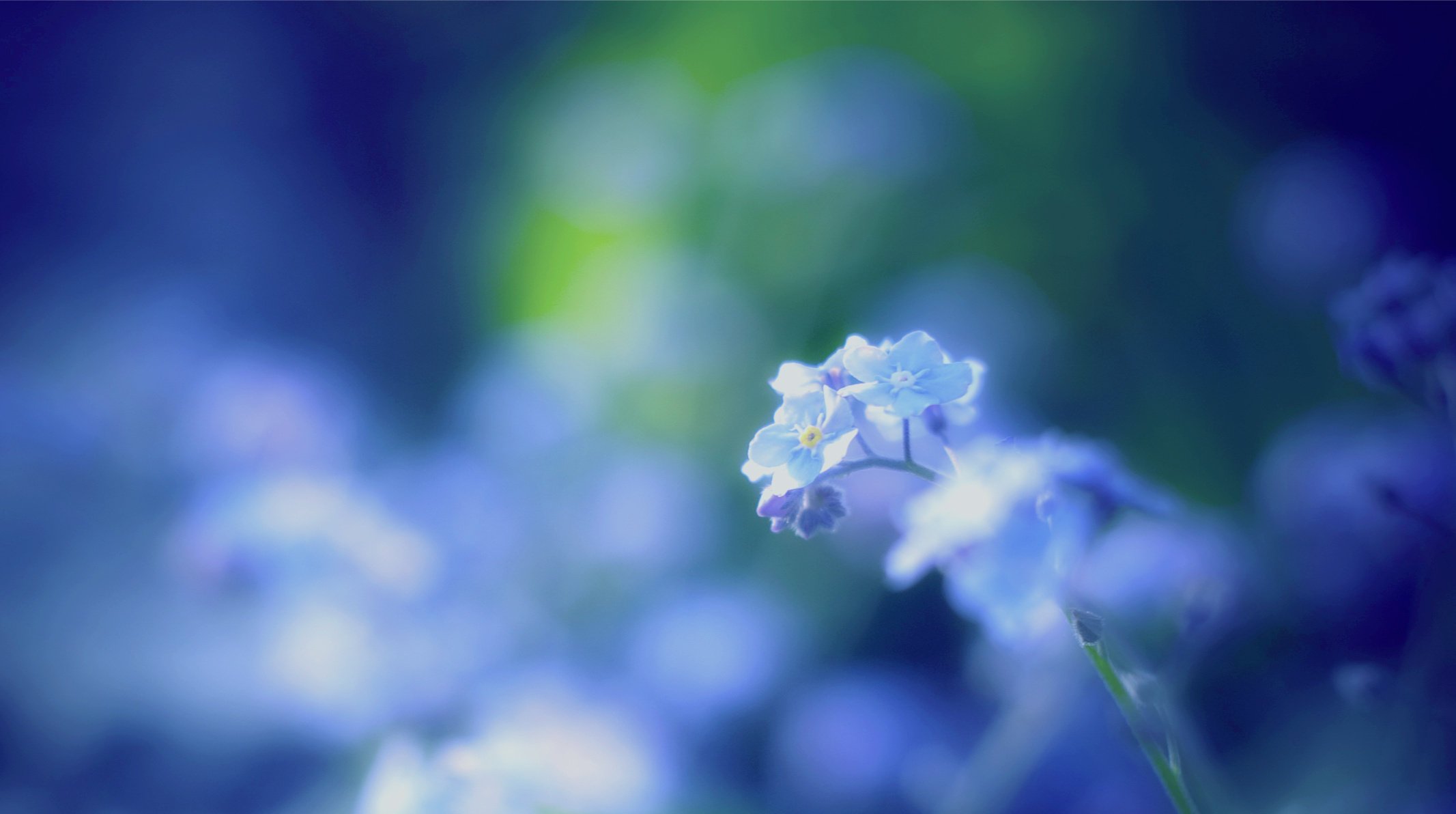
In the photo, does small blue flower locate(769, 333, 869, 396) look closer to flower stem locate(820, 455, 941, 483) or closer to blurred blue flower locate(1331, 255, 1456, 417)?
flower stem locate(820, 455, 941, 483)

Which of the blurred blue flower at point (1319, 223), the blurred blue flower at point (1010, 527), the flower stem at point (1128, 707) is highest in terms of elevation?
the blurred blue flower at point (1319, 223)

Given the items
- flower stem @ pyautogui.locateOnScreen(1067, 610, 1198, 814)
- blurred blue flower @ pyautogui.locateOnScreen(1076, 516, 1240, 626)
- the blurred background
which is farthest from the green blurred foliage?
flower stem @ pyautogui.locateOnScreen(1067, 610, 1198, 814)

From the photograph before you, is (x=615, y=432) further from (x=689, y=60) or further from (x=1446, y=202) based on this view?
(x=1446, y=202)

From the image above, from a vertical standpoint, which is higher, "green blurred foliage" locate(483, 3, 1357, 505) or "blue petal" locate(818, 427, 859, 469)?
"green blurred foliage" locate(483, 3, 1357, 505)

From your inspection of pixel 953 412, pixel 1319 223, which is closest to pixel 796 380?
pixel 953 412

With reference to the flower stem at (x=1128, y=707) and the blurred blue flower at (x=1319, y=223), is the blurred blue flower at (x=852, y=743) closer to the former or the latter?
the flower stem at (x=1128, y=707)

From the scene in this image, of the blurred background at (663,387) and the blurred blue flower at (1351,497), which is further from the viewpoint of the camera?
the blurred background at (663,387)

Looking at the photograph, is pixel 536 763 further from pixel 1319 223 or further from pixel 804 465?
pixel 1319 223

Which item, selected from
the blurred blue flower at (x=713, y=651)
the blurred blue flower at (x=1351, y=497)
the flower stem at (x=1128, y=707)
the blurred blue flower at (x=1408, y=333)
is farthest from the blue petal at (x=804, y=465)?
the blurred blue flower at (x=713, y=651)
